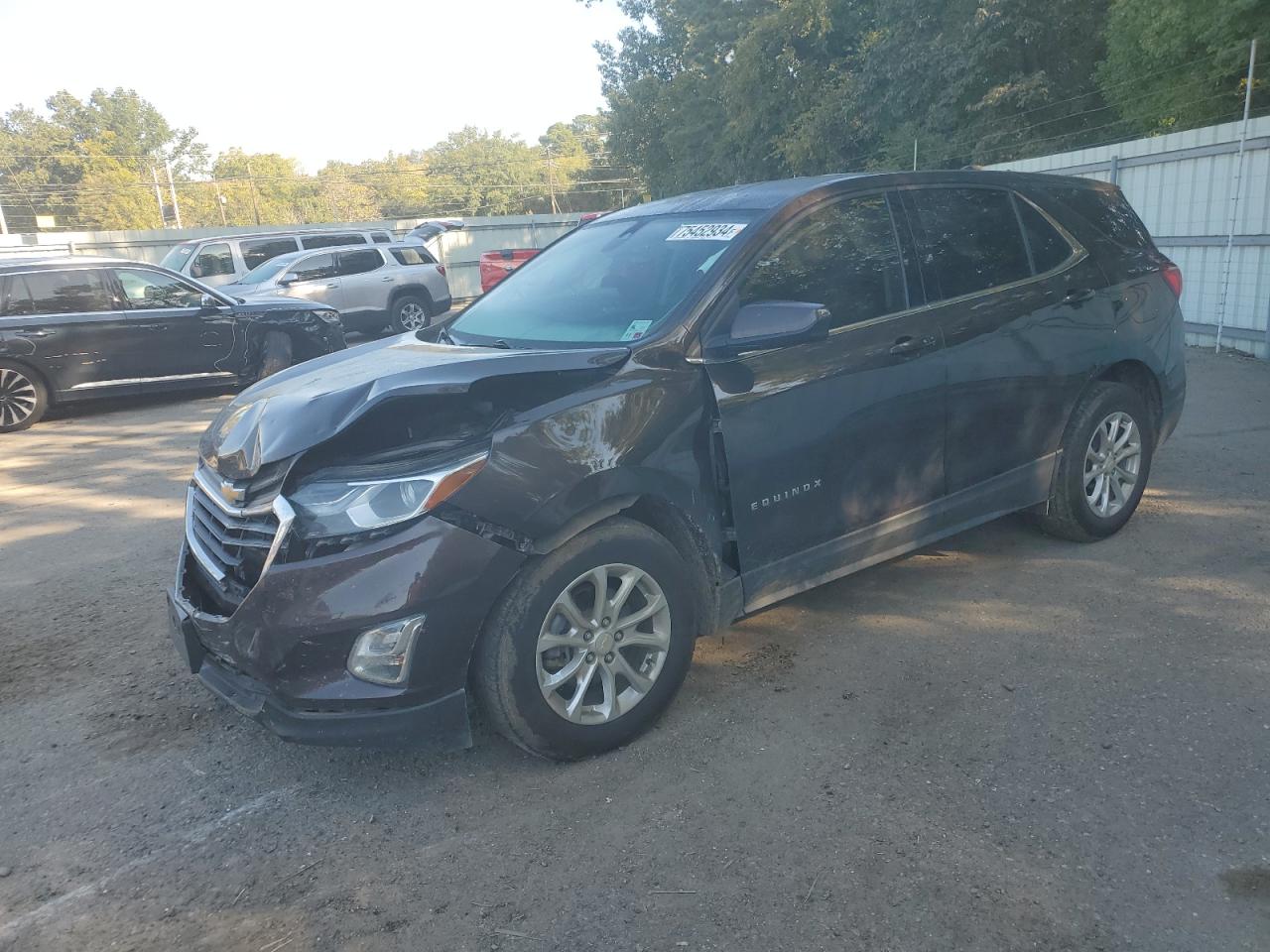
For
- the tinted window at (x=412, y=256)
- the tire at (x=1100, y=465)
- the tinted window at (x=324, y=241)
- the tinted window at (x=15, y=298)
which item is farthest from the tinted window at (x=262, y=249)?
the tire at (x=1100, y=465)

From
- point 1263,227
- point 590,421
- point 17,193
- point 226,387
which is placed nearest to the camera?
point 590,421

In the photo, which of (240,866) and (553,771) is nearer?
(240,866)

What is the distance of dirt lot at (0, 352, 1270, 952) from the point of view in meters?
2.53

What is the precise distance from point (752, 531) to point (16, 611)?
3916 mm

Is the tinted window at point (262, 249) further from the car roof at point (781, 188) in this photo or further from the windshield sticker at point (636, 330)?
the windshield sticker at point (636, 330)

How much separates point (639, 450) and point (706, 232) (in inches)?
45.4

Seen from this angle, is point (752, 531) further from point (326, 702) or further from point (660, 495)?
point (326, 702)

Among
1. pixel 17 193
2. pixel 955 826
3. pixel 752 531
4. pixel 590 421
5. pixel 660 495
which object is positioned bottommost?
pixel 955 826

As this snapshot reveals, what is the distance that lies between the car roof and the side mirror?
0.57 metres

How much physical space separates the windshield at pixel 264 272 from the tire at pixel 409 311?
2059 millimetres

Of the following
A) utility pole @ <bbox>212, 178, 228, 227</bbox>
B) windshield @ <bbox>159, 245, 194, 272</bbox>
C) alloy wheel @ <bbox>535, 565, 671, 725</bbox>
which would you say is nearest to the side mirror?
alloy wheel @ <bbox>535, 565, 671, 725</bbox>

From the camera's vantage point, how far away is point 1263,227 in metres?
9.66

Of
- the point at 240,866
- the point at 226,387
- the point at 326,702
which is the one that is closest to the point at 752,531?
the point at 326,702

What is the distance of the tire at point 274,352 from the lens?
11.3m
